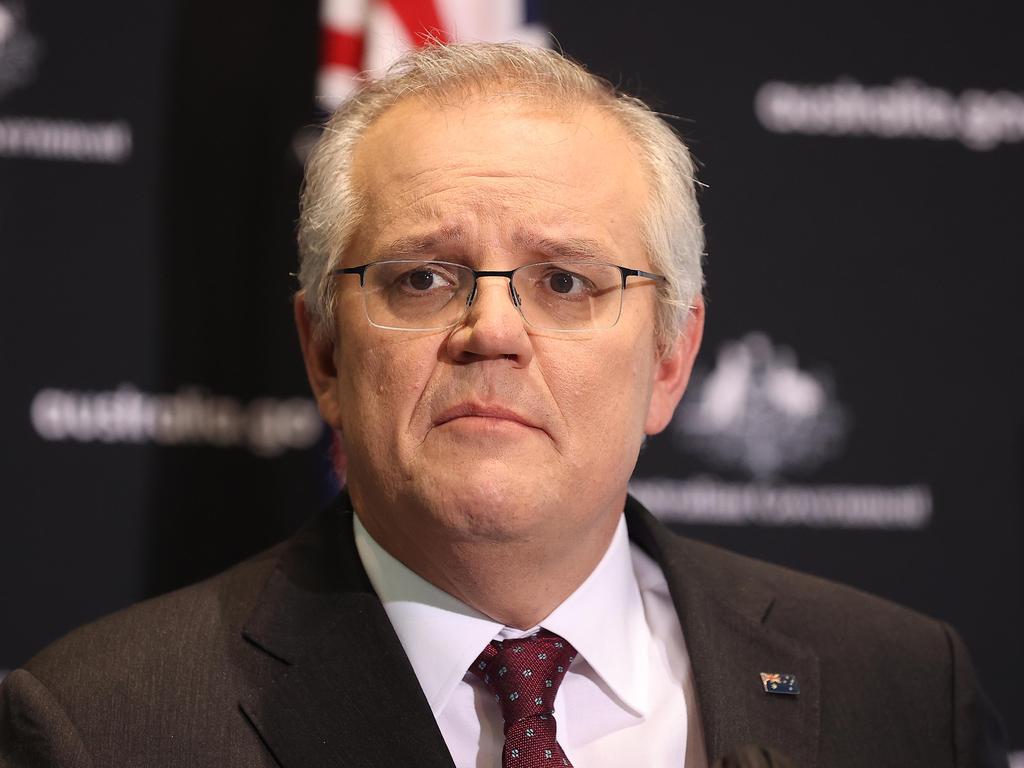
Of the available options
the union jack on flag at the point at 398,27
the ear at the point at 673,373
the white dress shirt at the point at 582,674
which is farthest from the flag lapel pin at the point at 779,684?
the union jack on flag at the point at 398,27

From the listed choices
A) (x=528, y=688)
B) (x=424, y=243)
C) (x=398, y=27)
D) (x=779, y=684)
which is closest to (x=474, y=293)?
(x=424, y=243)

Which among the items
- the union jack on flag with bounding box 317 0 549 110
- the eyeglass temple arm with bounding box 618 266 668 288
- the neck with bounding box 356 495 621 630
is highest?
the union jack on flag with bounding box 317 0 549 110

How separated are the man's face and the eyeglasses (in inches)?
0.7

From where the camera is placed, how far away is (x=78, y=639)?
1922 millimetres

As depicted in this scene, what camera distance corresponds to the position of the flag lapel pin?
2.04 m

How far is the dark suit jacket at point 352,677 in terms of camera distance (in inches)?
69.1

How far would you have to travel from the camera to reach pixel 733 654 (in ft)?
6.80

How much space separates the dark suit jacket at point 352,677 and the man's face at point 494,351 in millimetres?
213

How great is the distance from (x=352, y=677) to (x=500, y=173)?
34.3 inches

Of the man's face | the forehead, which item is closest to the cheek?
the man's face

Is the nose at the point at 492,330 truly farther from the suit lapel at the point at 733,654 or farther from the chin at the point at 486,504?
→ the suit lapel at the point at 733,654

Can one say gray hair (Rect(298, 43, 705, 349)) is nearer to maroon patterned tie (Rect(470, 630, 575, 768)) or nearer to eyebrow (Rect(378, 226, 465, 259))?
eyebrow (Rect(378, 226, 465, 259))

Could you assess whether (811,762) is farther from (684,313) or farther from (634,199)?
(634,199)

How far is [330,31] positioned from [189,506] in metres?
1.33
